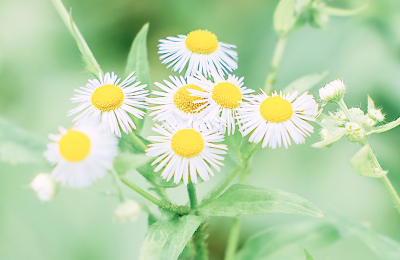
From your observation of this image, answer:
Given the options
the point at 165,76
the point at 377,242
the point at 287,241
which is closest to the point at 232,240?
the point at 287,241

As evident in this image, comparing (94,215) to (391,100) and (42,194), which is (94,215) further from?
(391,100)

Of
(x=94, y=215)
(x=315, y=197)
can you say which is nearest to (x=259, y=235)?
(x=315, y=197)

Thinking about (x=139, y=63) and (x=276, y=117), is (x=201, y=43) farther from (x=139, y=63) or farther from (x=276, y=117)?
(x=276, y=117)

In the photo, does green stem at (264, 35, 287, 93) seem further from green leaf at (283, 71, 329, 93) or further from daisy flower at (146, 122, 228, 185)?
daisy flower at (146, 122, 228, 185)

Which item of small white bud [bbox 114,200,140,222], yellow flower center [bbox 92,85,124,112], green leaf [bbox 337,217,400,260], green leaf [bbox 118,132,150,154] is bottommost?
green leaf [bbox 337,217,400,260]

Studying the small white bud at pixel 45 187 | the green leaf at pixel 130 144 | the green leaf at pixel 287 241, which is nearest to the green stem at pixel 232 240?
the green leaf at pixel 287 241

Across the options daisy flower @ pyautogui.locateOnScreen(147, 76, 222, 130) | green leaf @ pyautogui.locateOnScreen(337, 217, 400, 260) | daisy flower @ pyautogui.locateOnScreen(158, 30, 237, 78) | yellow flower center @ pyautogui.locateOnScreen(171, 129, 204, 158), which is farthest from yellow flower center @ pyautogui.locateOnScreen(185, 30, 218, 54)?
green leaf @ pyautogui.locateOnScreen(337, 217, 400, 260)

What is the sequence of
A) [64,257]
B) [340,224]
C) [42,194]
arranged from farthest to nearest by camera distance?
[64,257] → [340,224] → [42,194]
